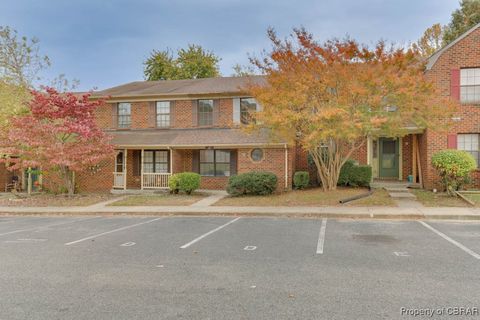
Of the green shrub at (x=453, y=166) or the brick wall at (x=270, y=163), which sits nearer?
the green shrub at (x=453, y=166)

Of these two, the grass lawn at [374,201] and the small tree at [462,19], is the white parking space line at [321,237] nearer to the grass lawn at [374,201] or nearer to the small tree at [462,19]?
the grass lawn at [374,201]

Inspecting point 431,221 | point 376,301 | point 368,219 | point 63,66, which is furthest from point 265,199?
point 63,66

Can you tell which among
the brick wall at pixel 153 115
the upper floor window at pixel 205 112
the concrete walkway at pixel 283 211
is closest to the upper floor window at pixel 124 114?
the brick wall at pixel 153 115

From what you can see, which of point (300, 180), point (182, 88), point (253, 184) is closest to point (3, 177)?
point (182, 88)

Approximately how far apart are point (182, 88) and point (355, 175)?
446 inches

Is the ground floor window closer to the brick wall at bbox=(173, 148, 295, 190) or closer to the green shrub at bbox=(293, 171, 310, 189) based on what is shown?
the brick wall at bbox=(173, 148, 295, 190)

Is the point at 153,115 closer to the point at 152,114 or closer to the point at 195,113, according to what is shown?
the point at 152,114

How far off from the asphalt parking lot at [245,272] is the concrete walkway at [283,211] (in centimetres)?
96

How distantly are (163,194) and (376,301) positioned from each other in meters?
14.4

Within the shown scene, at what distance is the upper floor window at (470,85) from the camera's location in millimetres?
15133

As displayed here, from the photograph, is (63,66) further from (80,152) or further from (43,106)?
(80,152)

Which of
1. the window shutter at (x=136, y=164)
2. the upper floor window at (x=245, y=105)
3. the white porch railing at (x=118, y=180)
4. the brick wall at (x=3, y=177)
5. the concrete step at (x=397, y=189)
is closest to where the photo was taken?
the concrete step at (x=397, y=189)

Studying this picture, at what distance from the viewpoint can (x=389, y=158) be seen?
63.8 ft

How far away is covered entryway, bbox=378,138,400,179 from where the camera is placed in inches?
760
